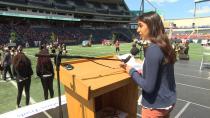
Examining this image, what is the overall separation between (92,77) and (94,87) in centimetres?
30

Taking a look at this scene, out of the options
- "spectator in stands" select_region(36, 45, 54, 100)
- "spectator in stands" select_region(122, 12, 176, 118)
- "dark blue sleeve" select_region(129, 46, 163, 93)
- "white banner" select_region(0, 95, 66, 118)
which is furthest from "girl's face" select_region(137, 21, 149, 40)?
"spectator in stands" select_region(36, 45, 54, 100)

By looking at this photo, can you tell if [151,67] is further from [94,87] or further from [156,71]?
[94,87]

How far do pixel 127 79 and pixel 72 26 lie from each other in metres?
81.4

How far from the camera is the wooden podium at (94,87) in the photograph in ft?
9.58

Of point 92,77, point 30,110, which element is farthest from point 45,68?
point 92,77

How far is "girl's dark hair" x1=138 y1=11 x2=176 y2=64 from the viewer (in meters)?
2.90

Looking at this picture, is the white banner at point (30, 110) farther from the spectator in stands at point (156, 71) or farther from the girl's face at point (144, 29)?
the girl's face at point (144, 29)

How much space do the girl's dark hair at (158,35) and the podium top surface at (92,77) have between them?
2.14 feet

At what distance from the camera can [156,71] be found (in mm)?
2850

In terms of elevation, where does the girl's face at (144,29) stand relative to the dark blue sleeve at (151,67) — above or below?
above

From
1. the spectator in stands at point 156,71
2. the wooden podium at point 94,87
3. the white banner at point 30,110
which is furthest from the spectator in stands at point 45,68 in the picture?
the spectator in stands at point 156,71

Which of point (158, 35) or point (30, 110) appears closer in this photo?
point (158, 35)

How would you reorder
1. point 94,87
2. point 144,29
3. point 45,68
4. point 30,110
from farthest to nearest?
point 45,68 < point 30,110 < point 144,29 < point 94,87

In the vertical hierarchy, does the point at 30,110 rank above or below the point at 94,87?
below
